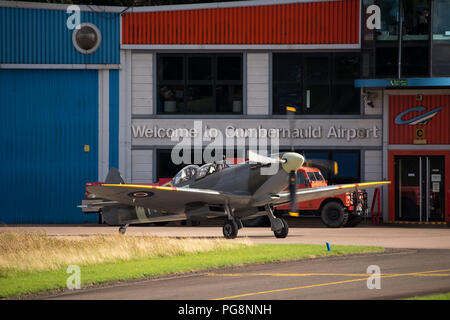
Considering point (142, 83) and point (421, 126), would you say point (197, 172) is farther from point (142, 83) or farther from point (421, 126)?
point (421, 126)

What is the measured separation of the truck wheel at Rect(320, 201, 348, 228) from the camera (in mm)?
30266

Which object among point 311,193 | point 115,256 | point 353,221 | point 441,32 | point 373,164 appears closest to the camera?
point 115,256

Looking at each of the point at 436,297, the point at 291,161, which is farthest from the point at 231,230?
the point at 436,297

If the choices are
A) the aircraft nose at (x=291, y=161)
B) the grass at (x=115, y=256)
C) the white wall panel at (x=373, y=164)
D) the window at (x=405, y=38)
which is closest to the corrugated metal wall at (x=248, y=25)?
the window at (x=405, y=38)

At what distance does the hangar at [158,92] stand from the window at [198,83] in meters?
0.06

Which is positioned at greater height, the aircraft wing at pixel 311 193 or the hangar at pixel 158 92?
the hangar at pixel 158 92

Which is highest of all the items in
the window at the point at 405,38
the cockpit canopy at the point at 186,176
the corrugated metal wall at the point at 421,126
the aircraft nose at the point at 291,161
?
the window at the point at 405,38

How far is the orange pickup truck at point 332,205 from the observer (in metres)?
30.1

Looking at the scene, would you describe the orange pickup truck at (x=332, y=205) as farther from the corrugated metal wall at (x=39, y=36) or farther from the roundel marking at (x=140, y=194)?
the corrugated metal wall at (x=39, y=36)

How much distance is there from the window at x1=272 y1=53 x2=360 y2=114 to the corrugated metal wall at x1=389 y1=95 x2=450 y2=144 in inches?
64.6

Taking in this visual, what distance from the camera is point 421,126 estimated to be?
113 ft

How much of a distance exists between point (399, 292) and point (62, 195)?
78.8ft

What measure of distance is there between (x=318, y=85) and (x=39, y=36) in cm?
1210

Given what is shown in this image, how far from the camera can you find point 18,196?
115ft
